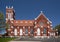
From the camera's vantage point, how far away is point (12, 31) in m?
83.0

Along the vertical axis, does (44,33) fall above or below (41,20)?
below

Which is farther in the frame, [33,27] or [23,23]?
[23,23]

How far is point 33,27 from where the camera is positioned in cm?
8344

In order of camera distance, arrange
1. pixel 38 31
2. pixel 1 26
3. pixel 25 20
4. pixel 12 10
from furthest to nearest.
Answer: pixel 12 10 < pixel 25 20 < pixel 38 31 < pixel 1 26

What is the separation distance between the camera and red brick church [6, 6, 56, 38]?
8069cm

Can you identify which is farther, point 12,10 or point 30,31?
point 12,10

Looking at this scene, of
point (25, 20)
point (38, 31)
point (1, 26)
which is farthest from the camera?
point (25, 20)

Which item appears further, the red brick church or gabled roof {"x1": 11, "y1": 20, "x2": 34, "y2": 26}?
gabled roof {"x1": 11, "y1": 20, "x2": 34, "y2": 26}

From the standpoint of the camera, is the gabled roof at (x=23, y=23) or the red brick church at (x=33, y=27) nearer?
the red brick church at (x=33, y=27)

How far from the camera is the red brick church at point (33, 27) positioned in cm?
8069

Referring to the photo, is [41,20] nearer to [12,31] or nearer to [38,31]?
[38,31]

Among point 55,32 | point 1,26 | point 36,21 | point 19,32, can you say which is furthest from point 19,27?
point 1,26

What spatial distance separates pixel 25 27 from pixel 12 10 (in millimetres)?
12749

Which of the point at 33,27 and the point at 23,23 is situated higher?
the point at 23,23
